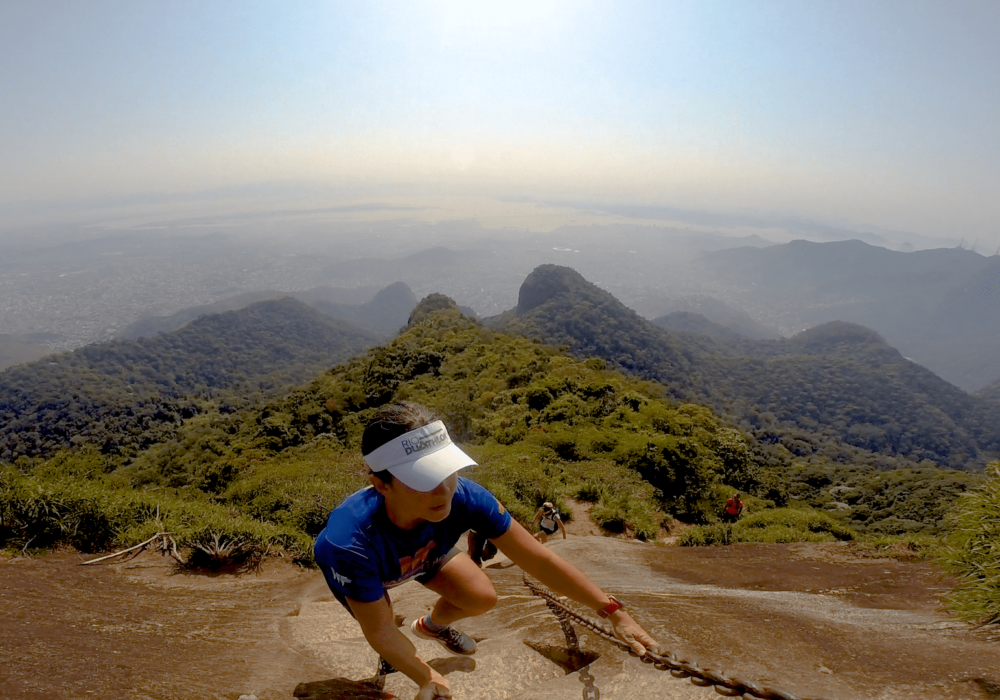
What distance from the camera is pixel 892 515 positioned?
2645 centimetres

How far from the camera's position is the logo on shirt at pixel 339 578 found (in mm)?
2246

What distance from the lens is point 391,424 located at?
2193 millimetres

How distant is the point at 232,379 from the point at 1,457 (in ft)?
179

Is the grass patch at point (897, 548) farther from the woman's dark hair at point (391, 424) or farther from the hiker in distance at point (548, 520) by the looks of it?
the woman's dark hair at point (391, 424)

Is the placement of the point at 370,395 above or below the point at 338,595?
below

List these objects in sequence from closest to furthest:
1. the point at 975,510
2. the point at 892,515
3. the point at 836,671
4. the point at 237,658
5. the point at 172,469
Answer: the point at 836,671
the point at 237,658
the point at 975,510
the point at 892,515
the point at 172,469

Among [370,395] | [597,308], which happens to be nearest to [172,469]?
[370,395]

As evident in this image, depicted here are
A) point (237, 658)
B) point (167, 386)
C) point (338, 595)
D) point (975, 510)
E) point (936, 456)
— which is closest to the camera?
point (338, 595)

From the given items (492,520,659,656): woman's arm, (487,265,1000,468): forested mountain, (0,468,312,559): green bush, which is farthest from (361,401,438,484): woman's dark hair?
(487,265,1000,468): forested mountain

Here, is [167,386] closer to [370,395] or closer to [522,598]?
[370,395]

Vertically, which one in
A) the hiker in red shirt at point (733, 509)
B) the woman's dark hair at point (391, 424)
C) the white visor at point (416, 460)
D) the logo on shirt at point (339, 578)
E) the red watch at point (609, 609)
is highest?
the woman's dark hair at point (391, 424)

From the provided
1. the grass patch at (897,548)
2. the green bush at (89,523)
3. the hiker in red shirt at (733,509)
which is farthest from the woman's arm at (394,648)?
→ the hiker in red shirt at (733,509)

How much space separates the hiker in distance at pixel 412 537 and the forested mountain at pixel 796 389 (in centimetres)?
7909

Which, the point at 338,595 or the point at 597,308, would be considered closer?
the point at 338,595
